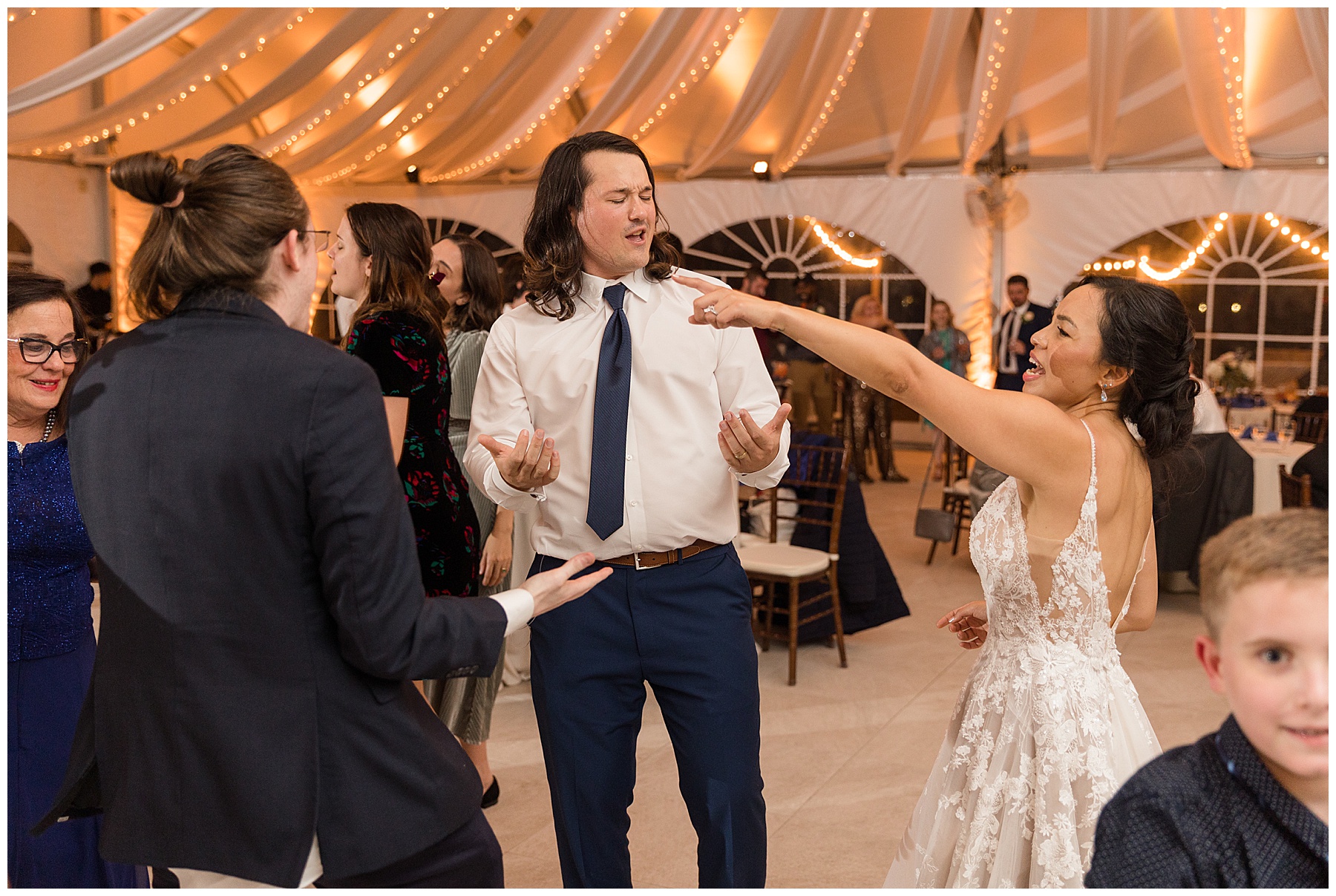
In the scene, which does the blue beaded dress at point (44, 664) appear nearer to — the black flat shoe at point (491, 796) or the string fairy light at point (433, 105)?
the black flat shoe at point (491, 796)

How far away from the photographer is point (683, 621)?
6.34 ft

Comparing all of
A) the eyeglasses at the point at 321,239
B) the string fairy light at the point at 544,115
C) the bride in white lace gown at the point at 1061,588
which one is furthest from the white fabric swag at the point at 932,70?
the eyeglasses at the point at 321,239

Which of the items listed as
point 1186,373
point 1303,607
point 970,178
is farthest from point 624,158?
point 970,178

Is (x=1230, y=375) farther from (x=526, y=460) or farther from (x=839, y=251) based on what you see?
(x=526, y=460)

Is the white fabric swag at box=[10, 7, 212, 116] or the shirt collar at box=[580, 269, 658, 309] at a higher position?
the white fabric swag at box=[10, 7, 212, 116]

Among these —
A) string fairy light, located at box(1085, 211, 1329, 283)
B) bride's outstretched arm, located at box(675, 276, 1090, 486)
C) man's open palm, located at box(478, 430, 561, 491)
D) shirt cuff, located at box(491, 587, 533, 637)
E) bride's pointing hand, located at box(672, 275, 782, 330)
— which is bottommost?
shirt cuff, located at box(491, 587, 533, 637)

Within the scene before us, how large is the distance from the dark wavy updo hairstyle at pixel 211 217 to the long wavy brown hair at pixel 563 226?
841 millimetres

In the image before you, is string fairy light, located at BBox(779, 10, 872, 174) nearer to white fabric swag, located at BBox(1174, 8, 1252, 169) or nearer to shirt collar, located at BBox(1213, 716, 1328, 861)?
white fabric swag, located at BBox(1174, 8, 1252, 169)

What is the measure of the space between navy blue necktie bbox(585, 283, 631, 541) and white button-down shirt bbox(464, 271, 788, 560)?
25 millimetres

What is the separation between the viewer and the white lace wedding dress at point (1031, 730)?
1761 millimetres

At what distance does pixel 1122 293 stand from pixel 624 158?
3.02 ft

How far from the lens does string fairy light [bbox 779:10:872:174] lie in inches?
291

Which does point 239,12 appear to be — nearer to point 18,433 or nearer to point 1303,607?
point 18,433

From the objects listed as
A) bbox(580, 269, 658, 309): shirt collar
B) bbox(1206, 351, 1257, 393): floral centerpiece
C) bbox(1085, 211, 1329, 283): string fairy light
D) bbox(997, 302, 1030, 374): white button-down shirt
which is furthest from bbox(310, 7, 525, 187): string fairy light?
bbox(1085, 211, 1329, 283): string fairy light
